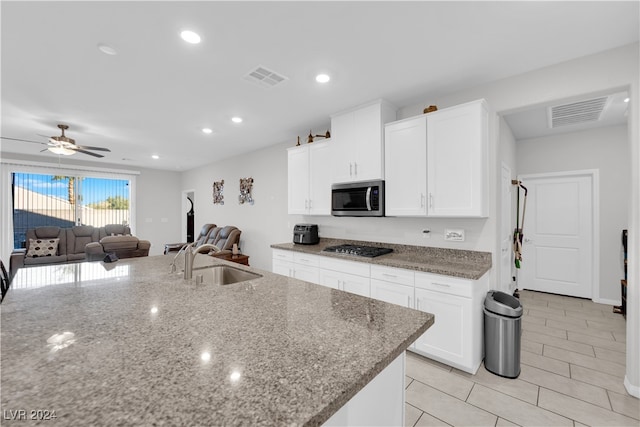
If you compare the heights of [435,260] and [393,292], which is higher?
[435,260]

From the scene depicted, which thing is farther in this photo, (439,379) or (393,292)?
(393,292)

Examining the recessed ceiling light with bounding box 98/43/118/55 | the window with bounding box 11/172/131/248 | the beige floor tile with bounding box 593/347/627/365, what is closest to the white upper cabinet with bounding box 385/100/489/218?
the beige floor tile with bounding box 593/347/627/365

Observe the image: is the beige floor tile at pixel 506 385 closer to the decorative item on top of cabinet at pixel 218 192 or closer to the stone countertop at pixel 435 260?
the stone countertop at pixel 435 260

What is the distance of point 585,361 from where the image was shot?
2.48 m

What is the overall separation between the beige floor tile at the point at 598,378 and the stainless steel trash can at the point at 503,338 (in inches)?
20.0

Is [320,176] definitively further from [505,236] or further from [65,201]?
[65,201]

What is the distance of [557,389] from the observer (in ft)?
6.89

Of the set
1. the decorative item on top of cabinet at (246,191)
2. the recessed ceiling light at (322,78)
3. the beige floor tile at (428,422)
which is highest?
the recessed ceiling light at (322,78)

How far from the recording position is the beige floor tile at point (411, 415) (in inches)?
70.4

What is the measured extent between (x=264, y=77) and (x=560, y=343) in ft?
13.0

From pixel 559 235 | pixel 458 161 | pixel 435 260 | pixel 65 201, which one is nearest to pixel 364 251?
pixel 435 260

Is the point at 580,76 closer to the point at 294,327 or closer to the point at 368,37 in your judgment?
the point at 368,37

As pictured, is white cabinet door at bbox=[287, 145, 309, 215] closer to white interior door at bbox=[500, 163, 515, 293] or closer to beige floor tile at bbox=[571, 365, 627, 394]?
white interior door at bbox=[500, 163, 515, 293]

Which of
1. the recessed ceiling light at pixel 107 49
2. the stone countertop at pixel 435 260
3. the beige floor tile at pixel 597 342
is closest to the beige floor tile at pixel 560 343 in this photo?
the beige floor tile at pixel 597 342
